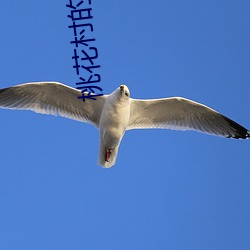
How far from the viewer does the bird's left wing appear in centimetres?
622

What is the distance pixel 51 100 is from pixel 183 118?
1.89 meters

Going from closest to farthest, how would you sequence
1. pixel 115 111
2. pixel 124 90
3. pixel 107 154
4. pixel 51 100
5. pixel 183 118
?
1. pixel 124 90
2. pixel 115 111
3. pixel 107 154
4. pixel 51 100
5. pixel 183 118

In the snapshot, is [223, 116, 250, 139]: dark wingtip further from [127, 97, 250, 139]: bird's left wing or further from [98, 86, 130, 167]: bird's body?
[98, 86, 130, 167]: bird's body

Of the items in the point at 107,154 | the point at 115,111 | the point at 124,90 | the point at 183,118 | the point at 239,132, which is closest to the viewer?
the point at 124,90

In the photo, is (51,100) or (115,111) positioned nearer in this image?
(115,111)

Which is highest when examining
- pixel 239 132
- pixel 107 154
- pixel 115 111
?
pixel 115 111

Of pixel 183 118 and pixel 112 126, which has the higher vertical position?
pixel 183 118

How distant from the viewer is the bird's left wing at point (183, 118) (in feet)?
20.4

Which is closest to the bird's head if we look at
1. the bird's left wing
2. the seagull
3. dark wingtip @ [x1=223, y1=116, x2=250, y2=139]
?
the seagull

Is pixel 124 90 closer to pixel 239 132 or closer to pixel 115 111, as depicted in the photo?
pixel 115 111

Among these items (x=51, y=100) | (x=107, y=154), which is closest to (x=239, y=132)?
(x=107, y=154)

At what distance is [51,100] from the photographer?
6148 mm

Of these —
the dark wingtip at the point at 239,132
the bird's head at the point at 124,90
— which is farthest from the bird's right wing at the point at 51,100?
the dark wingtip at the point at 239,132

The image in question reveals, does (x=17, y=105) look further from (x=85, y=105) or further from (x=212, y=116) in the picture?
(x=212, y=116)
